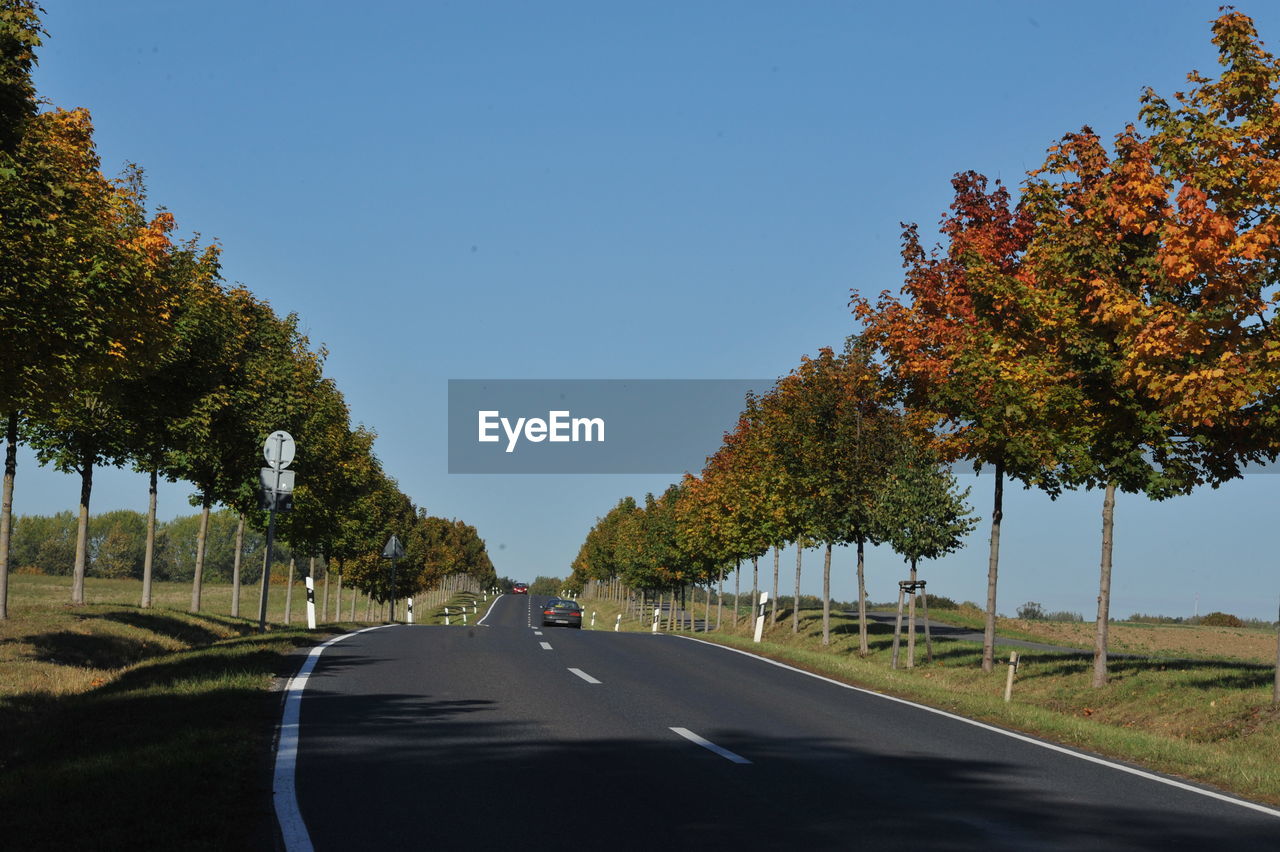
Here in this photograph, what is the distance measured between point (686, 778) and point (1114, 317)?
1042 centimetres

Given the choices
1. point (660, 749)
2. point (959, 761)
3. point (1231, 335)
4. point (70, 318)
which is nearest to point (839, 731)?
point (959, 761)

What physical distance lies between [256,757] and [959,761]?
6.17 m

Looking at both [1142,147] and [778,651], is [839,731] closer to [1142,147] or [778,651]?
[1142,147]

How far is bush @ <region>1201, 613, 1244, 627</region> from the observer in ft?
229

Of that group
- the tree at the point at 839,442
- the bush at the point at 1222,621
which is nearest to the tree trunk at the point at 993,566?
the tree at the point at 839,442

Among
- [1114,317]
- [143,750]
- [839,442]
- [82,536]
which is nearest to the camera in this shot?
[143,750]

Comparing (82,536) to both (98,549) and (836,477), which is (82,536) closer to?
(836,477)

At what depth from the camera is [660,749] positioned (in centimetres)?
1021

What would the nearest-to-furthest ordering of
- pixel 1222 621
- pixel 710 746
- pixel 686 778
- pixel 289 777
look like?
1. pixel 289 777
2. pixel 686 778
3. pixel 710 746
4. pixel 1222 621

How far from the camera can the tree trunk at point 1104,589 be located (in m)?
19.9

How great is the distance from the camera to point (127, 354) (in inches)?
875

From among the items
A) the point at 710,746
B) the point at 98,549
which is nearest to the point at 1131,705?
the point at 710,746

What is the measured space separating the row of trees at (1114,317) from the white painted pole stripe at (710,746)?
843 centimetres

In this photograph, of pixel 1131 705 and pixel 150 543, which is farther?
pixel 150 543
